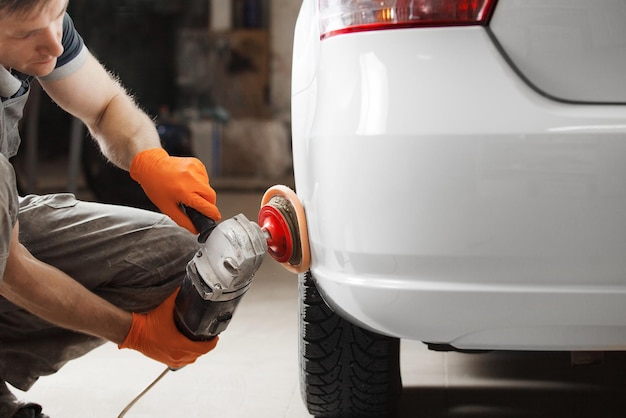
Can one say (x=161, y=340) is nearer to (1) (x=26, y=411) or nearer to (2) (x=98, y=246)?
(2) (x=98, y=246)

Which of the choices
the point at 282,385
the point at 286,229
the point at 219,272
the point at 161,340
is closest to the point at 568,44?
the point at 286,229

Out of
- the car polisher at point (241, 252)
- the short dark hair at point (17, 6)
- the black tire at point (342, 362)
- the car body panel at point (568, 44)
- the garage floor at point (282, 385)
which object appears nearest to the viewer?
the car body panel at point (568, 44)

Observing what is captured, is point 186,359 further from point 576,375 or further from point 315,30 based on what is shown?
point 576,375

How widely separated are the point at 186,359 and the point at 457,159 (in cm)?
80

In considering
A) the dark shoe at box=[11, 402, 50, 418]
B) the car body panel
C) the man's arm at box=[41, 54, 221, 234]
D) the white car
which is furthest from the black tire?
the car body panel

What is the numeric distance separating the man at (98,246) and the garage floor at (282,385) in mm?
261

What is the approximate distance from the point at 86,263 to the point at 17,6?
0.59 m

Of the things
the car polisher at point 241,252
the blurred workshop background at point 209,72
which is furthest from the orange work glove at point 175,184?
the blurred workshop background at point 209,72

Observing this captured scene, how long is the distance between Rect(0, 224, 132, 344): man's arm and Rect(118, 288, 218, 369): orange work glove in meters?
0.02

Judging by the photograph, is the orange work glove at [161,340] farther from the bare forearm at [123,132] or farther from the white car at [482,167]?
the white car at [482,167]

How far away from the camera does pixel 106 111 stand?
1.86m

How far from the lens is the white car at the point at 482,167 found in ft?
3.67

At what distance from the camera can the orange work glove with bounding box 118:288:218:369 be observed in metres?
1.60

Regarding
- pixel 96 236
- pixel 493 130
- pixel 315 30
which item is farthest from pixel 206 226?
pixel 493 130
